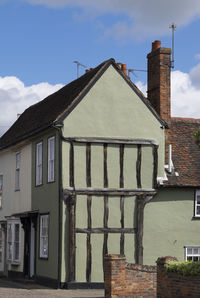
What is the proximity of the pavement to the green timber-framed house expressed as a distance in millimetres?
654

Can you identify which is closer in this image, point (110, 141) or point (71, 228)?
point (71, 228)

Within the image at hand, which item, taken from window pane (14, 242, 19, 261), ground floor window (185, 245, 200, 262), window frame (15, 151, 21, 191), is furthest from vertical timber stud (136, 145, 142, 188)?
window pane (14, 242, 19, 261)

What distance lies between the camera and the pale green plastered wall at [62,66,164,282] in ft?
85.8

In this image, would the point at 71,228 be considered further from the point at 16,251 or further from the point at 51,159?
the point at 16,251

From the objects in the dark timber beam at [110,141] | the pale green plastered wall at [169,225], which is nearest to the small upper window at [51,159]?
the dark timber beam at [110,141]

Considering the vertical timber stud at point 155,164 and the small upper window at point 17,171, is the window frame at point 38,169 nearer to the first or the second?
the small upper window at point 17,171

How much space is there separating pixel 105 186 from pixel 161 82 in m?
5.88

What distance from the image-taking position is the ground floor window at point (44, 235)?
27.5 metres

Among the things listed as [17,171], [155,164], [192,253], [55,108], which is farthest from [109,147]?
[17,171]

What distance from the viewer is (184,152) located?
2962cm

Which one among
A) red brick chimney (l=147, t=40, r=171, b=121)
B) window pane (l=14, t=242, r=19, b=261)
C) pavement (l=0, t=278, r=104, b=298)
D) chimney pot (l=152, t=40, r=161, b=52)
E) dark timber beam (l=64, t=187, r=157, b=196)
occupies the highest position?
chimney pot (l=152, t=40, r=161, b=52)

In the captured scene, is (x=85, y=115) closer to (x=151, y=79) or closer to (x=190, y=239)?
(x=151, y=79)

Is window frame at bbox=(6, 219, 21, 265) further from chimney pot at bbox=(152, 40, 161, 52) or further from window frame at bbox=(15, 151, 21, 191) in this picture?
chimney pot at bbox=(152, 40, 161, 52)

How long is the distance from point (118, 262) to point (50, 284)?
6.38 metres
